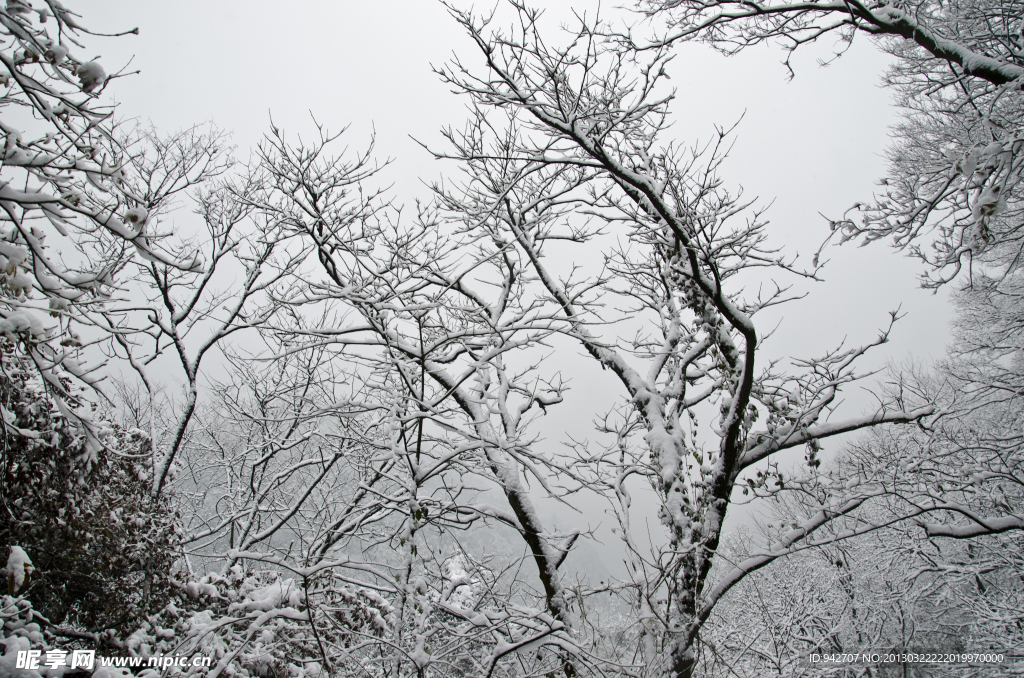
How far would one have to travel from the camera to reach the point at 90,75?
185 centimetres

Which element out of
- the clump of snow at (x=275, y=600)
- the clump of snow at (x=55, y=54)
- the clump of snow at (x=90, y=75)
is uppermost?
the clump of snow at (x=55, y=54)

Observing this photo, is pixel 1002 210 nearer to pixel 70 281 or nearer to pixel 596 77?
pixel 596 77

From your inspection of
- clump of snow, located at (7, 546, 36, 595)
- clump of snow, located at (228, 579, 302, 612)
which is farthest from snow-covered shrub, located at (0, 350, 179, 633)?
clump of snow, located at (228, 579, 302, 612)

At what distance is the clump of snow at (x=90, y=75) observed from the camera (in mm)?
1837

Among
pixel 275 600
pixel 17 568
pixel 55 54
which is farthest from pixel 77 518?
pixel 55 54

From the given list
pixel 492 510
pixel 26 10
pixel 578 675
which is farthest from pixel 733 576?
pixel 26 10

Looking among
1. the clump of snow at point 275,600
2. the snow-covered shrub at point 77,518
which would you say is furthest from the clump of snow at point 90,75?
the clump of snow at point 275,600

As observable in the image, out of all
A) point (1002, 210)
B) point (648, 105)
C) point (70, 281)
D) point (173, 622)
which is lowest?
point (173, 622)

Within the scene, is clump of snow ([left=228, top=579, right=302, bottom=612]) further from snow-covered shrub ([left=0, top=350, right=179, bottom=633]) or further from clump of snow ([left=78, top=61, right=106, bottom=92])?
clump of snow ([left=78, top=61, right=106, bottom=92])

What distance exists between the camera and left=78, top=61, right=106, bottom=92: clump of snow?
72.3 inches

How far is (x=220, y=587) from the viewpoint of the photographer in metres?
4.08

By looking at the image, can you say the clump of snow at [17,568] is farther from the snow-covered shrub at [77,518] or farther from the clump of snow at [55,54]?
the clump of snow at [55,54]

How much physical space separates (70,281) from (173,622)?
3.54m

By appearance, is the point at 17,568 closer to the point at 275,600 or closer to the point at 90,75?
the point at 275,600
